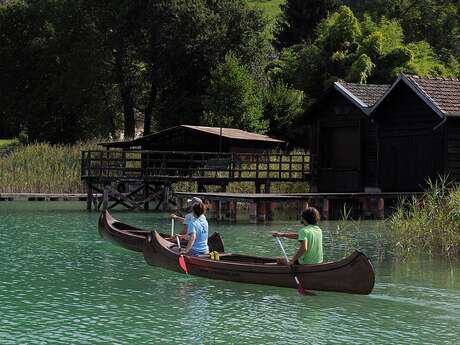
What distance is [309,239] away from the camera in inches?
618

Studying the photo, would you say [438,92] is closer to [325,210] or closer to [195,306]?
[325,210]

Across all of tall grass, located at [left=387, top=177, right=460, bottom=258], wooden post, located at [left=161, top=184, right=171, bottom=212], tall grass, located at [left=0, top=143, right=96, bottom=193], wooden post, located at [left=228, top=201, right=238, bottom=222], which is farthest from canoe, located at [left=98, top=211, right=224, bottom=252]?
tall grass, located at [left=0, top=143, right=96, bottom=193]

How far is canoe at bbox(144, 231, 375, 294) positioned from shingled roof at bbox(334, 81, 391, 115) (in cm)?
1834

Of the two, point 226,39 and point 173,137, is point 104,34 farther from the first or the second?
point 173,137

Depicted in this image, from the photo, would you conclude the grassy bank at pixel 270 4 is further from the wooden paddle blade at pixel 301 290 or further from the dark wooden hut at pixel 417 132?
the wooden paddle blade at pixel 301 290

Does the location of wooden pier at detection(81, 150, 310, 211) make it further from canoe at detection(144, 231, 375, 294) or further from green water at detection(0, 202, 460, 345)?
canoe at detection(144, 231, 375, 294)

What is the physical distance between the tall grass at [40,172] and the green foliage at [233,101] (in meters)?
11.6

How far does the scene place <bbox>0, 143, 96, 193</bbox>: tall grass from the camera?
4631cm

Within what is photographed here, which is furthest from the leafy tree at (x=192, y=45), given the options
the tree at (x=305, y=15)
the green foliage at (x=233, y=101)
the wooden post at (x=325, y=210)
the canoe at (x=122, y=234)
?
the canoe at (x=122, y=234)

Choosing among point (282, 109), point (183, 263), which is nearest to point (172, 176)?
point (282, 109)

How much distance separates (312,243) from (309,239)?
158 millimetres

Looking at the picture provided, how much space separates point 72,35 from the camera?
71750mm

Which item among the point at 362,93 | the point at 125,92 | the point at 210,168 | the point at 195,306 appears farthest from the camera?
the point at 125,92

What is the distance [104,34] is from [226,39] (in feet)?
39.1
